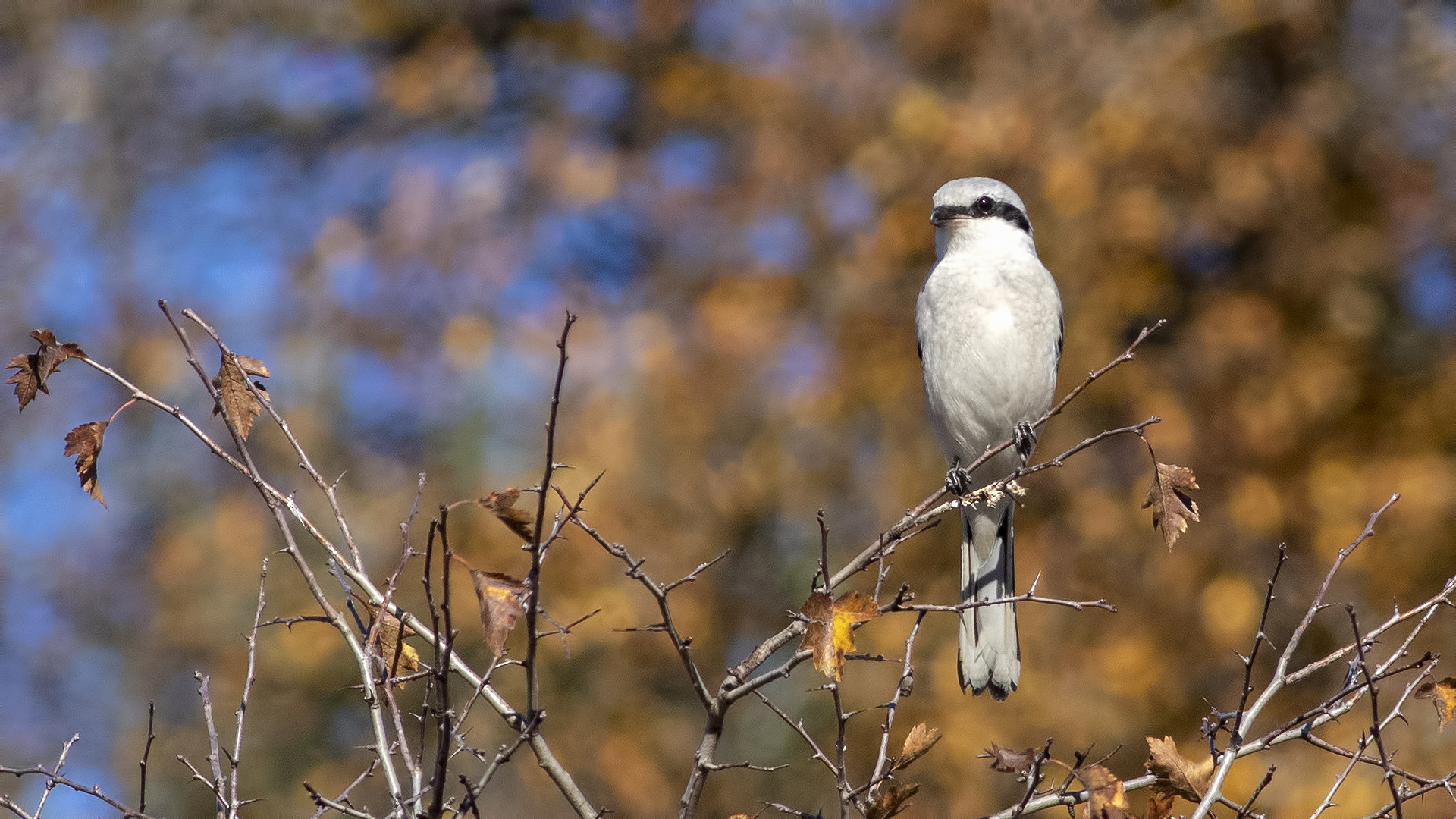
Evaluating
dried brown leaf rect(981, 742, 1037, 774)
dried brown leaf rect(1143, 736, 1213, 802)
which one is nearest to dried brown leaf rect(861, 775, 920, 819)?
dried brown leaf rect(981, 742, 1037, 774)

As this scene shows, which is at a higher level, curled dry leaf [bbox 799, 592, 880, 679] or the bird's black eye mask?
the bird's black eye mask

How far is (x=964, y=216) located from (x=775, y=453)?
131 inches

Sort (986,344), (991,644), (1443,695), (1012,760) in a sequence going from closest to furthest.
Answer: (1012,760)
(1443,695)
(991,644)
(986,344)

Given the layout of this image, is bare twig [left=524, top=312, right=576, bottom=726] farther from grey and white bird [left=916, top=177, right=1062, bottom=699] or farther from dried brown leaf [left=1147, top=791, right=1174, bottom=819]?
grey and white bird [left=916, top=177, right=1062, bottom=699]

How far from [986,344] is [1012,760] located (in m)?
2.15

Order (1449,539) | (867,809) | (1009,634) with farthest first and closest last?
(1449,539)
(1009,634)
(867,809)

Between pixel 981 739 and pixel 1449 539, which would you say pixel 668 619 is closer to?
pixel 981 739

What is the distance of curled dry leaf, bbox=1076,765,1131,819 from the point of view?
201cm

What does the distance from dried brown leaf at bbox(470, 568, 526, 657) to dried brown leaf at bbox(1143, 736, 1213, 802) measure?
117 cm

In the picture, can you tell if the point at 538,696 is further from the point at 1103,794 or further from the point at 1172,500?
the point at 1172,500

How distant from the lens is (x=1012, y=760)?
2.07 meters

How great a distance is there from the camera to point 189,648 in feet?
24.8

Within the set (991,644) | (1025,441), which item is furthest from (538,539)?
(1025,441)

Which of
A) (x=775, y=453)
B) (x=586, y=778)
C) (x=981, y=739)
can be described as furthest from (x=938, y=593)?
(x=586, y=778)
